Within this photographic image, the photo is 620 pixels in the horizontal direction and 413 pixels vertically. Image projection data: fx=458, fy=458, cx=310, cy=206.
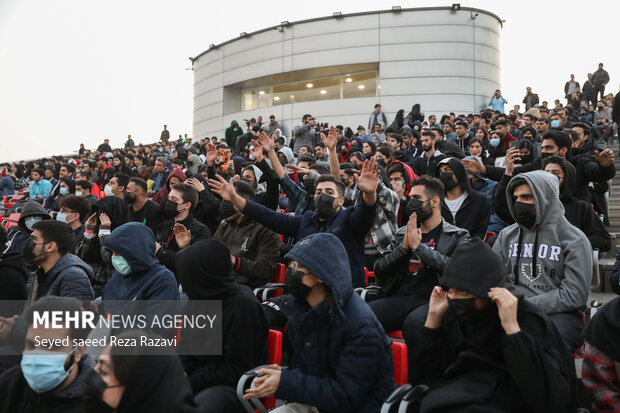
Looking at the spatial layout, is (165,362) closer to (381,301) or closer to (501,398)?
(501,398)

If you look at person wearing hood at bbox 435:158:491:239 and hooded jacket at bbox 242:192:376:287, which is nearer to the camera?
hooded jacket at bbox 242:192:376:287

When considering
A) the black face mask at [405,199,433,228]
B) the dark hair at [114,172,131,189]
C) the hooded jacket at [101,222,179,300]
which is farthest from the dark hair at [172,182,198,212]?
the black face mask at [405,199,433,228]

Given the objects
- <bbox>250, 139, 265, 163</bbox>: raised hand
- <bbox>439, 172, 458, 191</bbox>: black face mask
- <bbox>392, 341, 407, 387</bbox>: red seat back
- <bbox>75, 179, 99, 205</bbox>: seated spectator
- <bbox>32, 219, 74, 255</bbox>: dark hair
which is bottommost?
<bbox>392, 341, 407, 387</bbox>: red seat back

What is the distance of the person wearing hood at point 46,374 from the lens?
2488 millimetres

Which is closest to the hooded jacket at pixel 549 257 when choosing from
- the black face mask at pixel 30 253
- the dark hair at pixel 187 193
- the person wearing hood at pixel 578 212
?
the person wearing hood at pixel 578 212

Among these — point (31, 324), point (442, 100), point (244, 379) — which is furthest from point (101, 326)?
point (442, 100)

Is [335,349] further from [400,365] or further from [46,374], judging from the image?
[46,374]

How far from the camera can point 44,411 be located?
8.21 feet

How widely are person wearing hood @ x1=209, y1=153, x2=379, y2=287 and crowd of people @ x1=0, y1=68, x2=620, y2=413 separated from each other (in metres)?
0.02

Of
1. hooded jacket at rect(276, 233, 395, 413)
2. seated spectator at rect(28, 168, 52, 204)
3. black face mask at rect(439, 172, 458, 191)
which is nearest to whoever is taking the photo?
hooded jacket at rect(276, 233, 395, 413)

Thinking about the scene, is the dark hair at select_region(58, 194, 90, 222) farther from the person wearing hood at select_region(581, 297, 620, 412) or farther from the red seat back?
the person wearing hood at select_region(581, 297, 620, 412)

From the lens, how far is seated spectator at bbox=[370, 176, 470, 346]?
353 centimetres

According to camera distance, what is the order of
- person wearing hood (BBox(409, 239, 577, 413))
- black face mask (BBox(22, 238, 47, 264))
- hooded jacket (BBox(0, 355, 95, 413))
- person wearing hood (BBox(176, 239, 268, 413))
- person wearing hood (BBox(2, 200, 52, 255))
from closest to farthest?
1. person wearing hood (BBox(409, 239, 577, 413))
2. hooded jacket (BBox(0, 355, 95, 413))
3. person wearing hood (BBox(176, 239, 268, 413))
4. black face mask (BBox(22, 238, 47, 264))
5. person wearing hood (BBox(2, 200, 52, 255))

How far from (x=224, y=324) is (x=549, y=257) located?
2.26 m
